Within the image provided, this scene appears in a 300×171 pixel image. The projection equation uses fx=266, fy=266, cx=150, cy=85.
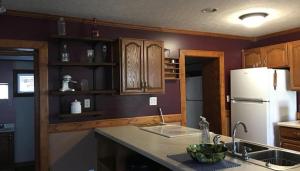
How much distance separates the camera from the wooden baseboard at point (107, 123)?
10.5 ft

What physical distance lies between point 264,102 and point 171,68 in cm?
137

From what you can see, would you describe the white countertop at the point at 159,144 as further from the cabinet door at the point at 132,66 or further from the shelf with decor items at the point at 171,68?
the shelf with decor items at the point at 171,68

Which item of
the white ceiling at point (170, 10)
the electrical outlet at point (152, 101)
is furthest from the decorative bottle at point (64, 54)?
the electrical outlet at point (152, 101)

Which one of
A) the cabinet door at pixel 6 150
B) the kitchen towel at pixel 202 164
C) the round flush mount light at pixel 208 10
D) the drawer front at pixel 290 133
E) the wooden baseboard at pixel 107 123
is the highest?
the round flush mount light at pixel 208 10

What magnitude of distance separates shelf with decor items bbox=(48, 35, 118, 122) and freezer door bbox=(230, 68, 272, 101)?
6.46 ft

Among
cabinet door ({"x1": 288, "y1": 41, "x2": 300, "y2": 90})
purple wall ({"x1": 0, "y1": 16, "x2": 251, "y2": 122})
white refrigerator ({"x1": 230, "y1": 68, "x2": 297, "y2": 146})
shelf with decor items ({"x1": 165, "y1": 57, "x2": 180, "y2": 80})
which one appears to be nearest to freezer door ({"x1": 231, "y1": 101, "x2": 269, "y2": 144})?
white refrigerator ({"x1": 230, "y1": 68, "x2": 297, "y2": 146})

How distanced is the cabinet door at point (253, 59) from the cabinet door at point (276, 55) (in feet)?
0.31

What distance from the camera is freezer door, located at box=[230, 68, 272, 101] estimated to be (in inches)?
145

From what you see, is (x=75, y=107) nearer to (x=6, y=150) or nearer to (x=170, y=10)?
(x=170, y=10)

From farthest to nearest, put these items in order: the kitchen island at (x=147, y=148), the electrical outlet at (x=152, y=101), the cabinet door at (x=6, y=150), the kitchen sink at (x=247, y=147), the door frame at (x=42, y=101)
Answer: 1. the cabinet door at (x=6, y=150)
2. the electrical outlet at (x=152, y=101)
3. the door frame at (x=42, y=101)
4. the kitchen sink at (x=247, y=147)
5. the kitchen island at (x=147, y=148)

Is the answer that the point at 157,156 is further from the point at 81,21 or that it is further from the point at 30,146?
the point at 30,146

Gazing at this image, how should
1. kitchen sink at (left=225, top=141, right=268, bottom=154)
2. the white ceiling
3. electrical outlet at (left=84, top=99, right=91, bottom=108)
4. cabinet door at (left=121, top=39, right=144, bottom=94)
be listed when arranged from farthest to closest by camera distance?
electrical outlet at (left=84, top=99, right=91, bottom=108) < cabinet door at (left=121, top=39, right=144, bottom=94) < the white ceiling < kitchen sink at (left=225, top=141, right=268, bottom=154)

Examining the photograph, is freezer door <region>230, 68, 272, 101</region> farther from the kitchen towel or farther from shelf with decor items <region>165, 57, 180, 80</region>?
the kitchen towel

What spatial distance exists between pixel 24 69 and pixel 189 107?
328 centimetres
